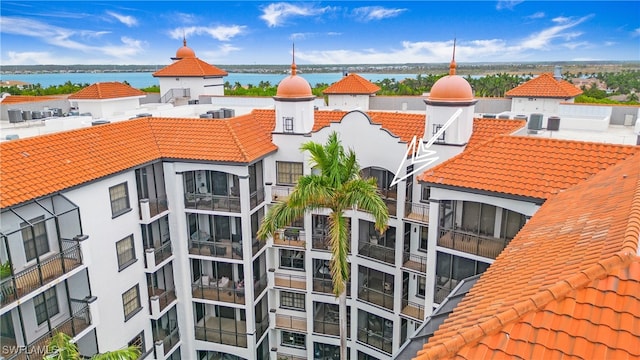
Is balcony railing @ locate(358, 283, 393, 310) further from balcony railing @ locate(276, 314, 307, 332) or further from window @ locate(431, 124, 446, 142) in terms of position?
window @ locate(431, 124, 446, 142)

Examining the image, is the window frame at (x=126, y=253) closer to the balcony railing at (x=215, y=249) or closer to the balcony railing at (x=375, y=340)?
the balcony railing at (x=215, y=249)

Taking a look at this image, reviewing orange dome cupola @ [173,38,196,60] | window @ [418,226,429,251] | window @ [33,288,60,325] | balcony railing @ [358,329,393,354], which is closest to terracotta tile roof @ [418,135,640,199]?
window @ [418,226,429,251]

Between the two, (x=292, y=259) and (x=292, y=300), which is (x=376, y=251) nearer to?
(x=292, y=259)

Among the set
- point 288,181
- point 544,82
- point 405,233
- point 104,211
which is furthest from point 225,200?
point 544,82

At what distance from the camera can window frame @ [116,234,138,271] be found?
2350 cm

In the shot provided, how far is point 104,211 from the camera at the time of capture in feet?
73.0

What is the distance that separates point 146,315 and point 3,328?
827 centimetres

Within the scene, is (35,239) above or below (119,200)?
below

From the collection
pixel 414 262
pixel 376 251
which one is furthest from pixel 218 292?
pixel 414 262

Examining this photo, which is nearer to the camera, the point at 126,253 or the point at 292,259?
the point at 126,253

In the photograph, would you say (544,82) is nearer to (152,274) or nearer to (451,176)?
(451,176)

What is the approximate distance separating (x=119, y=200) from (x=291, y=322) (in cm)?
1383

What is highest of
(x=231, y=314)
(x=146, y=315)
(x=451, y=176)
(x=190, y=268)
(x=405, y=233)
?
(x=451, y=176)

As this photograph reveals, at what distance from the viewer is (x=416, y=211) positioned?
25.0 metres
